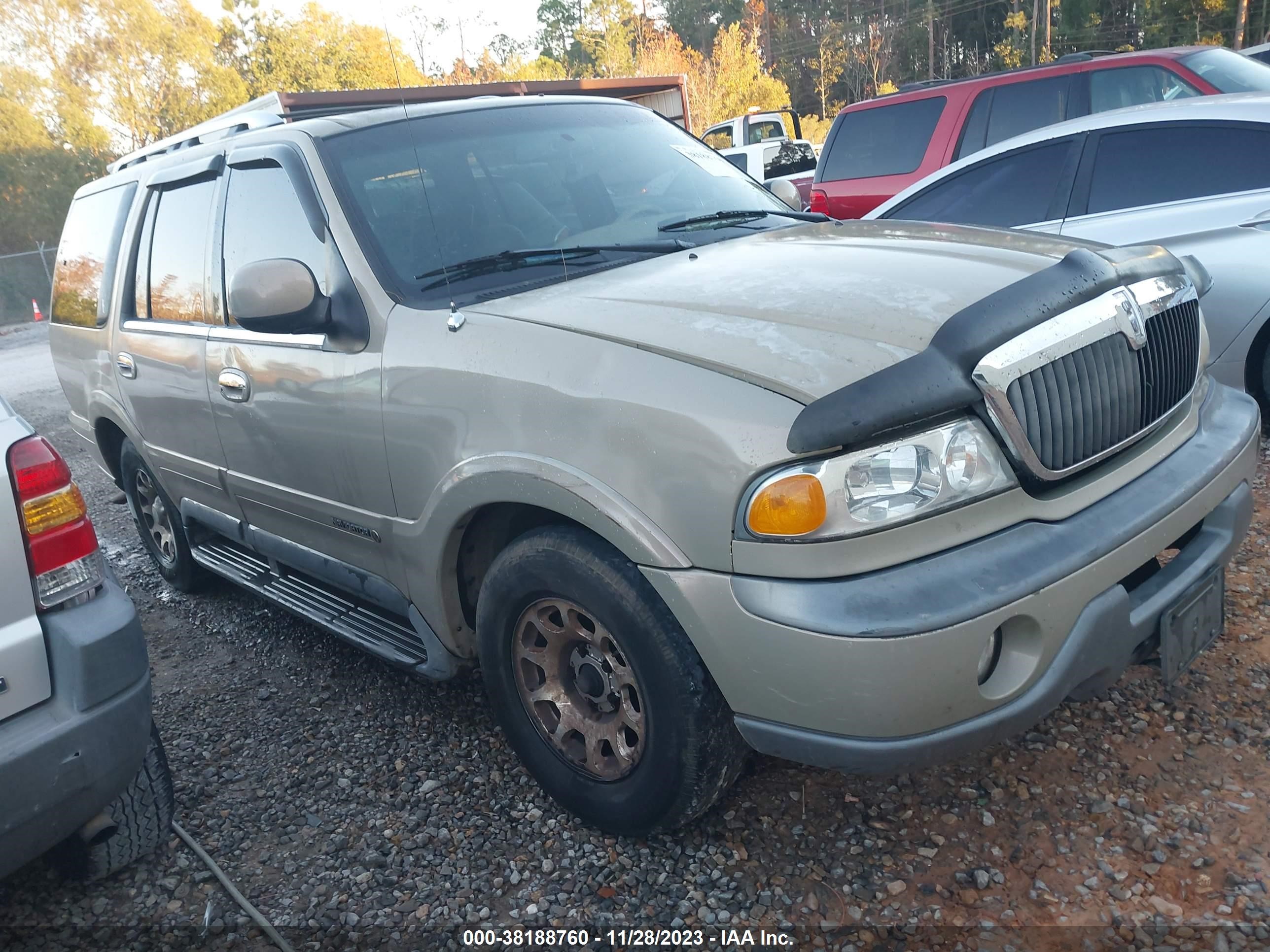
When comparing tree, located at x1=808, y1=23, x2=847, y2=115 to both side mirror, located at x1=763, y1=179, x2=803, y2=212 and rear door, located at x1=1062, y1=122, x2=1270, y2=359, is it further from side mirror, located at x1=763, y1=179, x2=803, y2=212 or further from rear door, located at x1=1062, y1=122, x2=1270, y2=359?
side mirror, located at x1=763, y1=179, x2=803, y2=212

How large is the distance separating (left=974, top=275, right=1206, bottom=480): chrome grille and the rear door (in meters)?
2.35

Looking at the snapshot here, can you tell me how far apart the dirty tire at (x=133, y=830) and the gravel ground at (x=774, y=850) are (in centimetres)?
8

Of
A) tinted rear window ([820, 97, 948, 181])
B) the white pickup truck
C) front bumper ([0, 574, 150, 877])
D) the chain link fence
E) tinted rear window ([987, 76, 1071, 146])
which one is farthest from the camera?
the chain link fence

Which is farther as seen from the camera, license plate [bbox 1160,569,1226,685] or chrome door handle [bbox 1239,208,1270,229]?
chrome door handle [bbox 1239,208,1270,229]

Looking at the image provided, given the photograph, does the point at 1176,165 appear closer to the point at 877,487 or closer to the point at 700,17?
the point at 877,487

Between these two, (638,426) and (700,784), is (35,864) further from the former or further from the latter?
(638,426)

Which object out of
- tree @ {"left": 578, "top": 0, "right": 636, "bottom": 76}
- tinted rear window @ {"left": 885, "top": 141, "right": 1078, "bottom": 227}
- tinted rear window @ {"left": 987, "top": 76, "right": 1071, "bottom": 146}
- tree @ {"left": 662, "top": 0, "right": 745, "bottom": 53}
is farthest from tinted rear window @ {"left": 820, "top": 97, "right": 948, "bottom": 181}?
tree @ {"left": 662, "top": 0, "right": 745, "bottom": 53}

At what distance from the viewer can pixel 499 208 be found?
3.00m

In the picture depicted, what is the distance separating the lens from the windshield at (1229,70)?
6.38 metres

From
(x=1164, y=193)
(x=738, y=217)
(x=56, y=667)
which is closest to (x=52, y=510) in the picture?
(x=56, y=667)

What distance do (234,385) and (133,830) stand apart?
1.46m

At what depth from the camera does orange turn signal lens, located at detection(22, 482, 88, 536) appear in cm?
227

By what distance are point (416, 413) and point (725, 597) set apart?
3.60 ft

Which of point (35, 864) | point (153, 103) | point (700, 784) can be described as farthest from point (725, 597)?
point (153, 103)
